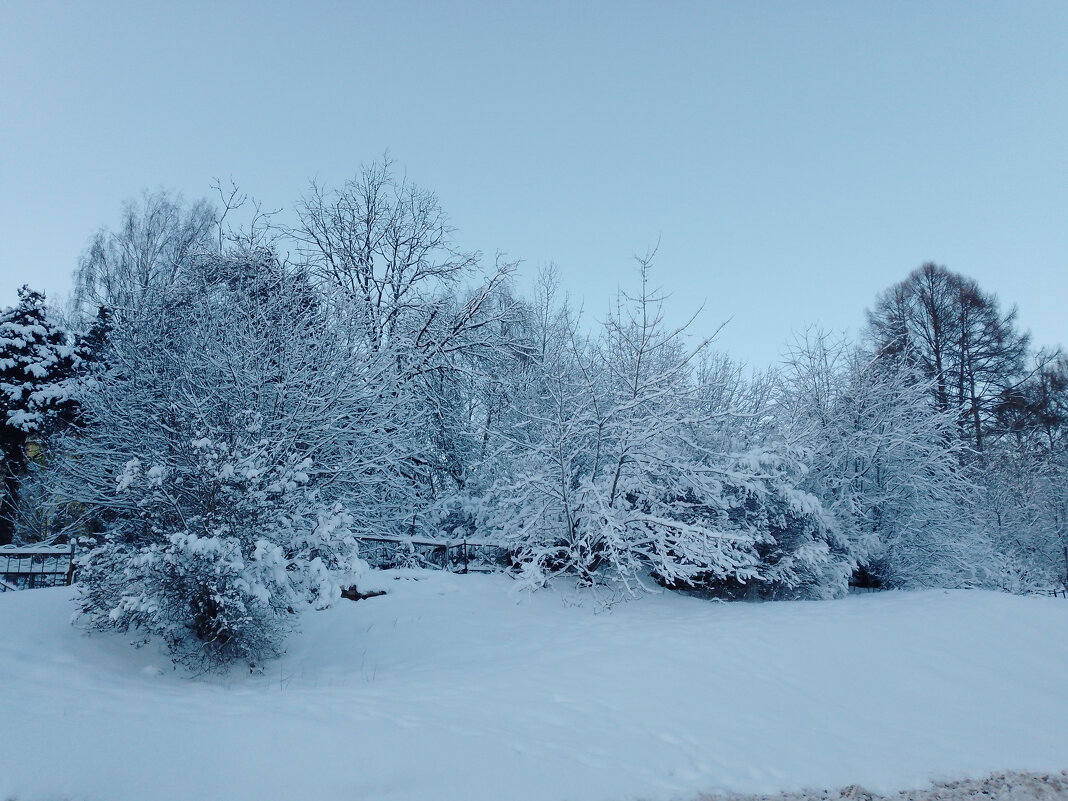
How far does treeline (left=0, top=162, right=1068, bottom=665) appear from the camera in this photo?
7.29 m

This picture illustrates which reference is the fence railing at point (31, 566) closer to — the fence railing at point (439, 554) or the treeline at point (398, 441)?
the treeline at point (398, 441)

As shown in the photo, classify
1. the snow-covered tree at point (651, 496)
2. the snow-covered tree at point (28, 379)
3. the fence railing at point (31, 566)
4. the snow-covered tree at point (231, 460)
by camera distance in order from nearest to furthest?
the snow-covered tree at point (231, 460) → the fence railing at point (31, 566) → the snow-covered tree at point (651, 496) → the snow-covered tree at point (28, 379)

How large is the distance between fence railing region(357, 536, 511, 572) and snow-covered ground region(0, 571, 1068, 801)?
1.88m

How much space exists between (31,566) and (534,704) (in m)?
11.4

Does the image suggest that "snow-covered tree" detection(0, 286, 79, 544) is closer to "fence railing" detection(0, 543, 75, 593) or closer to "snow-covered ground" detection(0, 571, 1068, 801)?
"fence railing" detection(0, 543, 75, 593)

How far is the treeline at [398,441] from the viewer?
287 inches

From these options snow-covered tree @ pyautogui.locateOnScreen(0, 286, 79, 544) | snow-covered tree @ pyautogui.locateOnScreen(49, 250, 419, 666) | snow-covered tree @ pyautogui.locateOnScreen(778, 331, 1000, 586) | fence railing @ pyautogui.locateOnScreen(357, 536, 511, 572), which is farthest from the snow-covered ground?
snow-covered tree @ pyautogui.locateOnScreen(0, 286, 79, 544)

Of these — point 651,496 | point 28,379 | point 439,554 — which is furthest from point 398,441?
point 28,379

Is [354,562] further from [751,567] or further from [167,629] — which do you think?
[751,567]

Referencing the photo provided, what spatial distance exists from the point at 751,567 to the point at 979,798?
7.40 metres

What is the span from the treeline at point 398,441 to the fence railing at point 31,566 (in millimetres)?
924

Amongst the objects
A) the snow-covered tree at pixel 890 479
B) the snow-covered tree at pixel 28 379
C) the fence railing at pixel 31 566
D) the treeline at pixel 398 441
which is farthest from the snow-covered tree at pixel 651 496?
the snow-covered tree at pixel 28 379

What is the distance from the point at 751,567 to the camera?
474 inches

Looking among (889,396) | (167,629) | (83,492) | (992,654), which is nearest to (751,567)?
(992,654)
